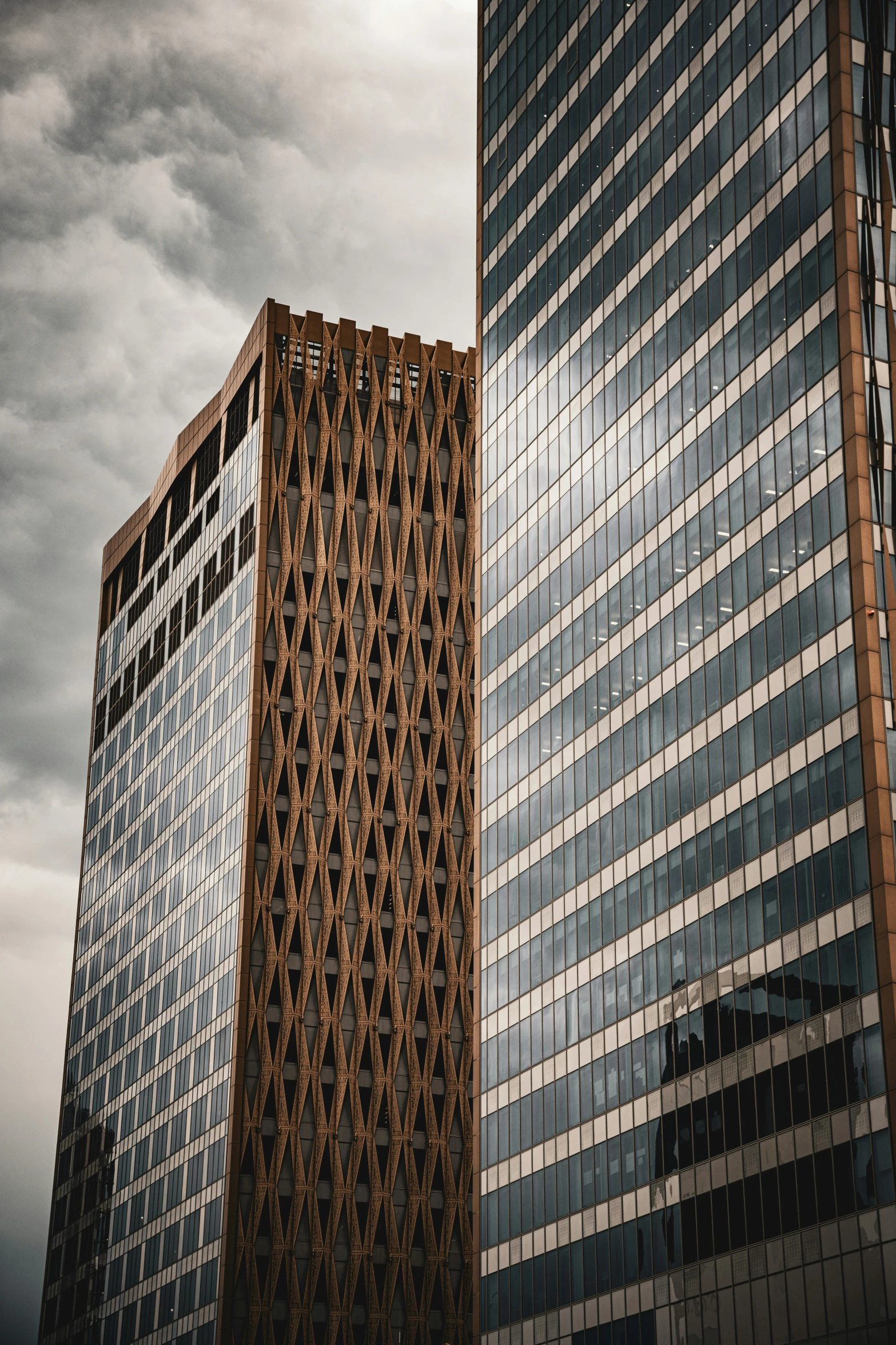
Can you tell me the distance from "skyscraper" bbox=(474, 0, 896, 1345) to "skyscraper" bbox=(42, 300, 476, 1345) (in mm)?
28895

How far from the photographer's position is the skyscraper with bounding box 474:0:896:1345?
71812mm

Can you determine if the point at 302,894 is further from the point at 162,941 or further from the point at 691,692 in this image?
the point at 691,692

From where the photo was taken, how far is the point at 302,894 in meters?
135

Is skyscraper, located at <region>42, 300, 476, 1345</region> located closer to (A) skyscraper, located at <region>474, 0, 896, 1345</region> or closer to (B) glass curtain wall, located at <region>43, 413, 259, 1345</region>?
(B) glass curtain wall, located at <region>43, 413, 259, 1345</region>

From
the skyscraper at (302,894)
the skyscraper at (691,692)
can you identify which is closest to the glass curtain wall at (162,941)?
the skyscraper at (302,894)

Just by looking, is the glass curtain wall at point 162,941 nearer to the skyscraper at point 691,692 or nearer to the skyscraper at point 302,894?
the skyscraper at point 302,894

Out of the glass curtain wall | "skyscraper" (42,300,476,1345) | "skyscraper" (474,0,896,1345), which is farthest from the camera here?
the glass curtain wall

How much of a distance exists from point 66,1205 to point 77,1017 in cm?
1833

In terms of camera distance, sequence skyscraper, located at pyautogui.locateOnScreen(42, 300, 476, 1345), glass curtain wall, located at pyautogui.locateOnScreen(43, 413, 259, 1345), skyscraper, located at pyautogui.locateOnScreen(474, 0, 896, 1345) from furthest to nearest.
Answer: glass curtain wall, located at pyautogui.locateOnScreen(43, 413, 259, 1345) < skyscraper, located at pyautogui.locateOnScreen(42, 300, 476, 1345) < skyscraper, located at pyautogui.locateOnScreen(474, 0, 896, 1345)

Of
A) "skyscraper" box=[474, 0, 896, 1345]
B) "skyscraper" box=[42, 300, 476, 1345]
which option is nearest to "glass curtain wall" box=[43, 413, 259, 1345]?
"skyscraper" box=[42, 300, 476, 1345]

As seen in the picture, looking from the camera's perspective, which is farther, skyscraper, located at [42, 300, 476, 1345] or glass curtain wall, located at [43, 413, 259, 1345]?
glass curtain wall, located at [43, 413, 259, 1345]

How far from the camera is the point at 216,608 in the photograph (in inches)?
5974

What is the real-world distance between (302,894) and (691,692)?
55848 mm

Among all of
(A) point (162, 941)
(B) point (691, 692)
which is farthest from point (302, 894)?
(B) point (691, 692)
